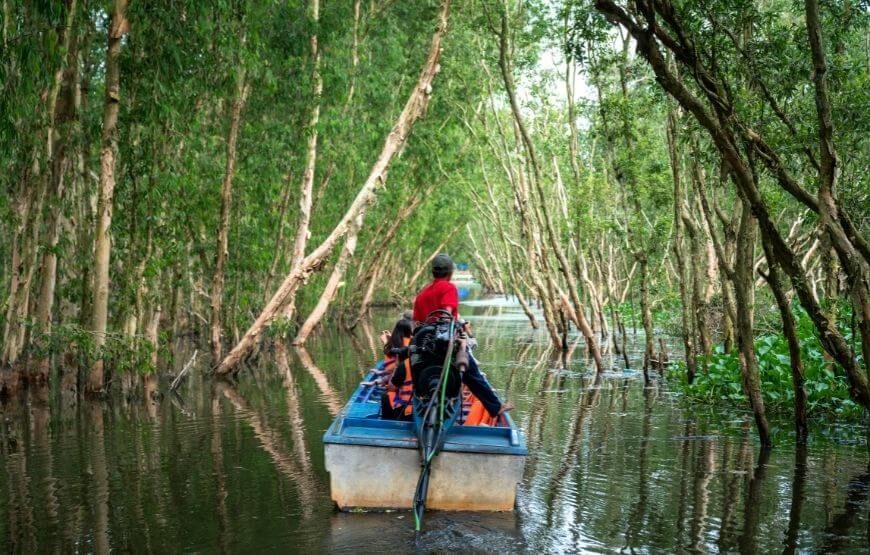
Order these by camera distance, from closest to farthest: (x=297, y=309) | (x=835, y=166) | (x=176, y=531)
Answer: (x=176, y=531)
(x=835, y=166)
(x=297, y=309)

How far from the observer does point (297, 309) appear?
3181 cm

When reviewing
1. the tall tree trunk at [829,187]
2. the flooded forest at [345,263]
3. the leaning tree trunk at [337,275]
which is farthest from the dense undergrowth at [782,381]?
the leaning tree trunk at [337,275]

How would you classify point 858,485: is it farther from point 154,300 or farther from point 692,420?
point 154,300

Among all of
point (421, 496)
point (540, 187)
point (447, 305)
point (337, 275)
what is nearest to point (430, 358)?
point (447, 305)

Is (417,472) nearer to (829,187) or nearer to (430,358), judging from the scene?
(430,358)

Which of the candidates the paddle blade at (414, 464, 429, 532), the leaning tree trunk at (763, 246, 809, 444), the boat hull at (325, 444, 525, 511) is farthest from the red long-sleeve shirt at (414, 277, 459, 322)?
the leaning tree trunk at (763, 246, 809, 444)

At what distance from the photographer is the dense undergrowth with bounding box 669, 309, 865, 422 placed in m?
13.0

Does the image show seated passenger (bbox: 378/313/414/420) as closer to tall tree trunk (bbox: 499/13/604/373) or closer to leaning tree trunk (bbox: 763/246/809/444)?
leaning tree trunk (bbox: 763/246/809/444)

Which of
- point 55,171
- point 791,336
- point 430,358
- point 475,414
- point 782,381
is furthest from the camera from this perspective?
point 55,171

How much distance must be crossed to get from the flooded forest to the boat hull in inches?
6.7

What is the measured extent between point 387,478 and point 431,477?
1.24ft

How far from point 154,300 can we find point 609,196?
44.1ft

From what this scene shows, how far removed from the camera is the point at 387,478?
784 centimetres

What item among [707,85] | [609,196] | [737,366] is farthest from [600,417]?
[609,196]
